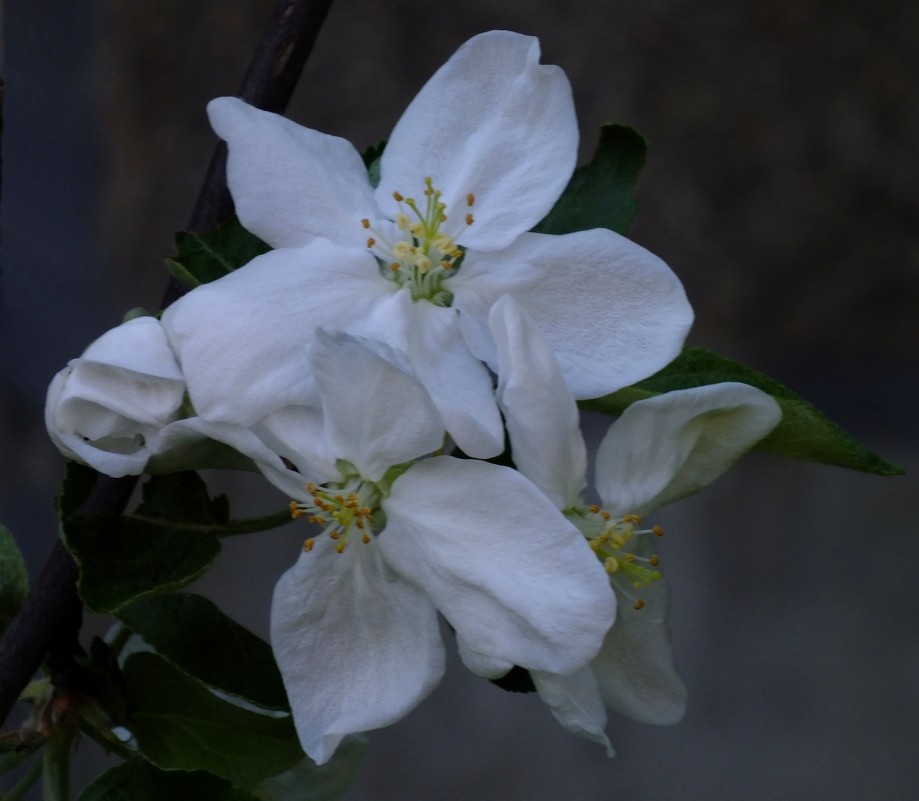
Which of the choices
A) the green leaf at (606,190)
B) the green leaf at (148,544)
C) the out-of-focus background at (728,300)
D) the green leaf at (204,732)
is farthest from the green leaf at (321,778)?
the out-of-focus background at (728,300)

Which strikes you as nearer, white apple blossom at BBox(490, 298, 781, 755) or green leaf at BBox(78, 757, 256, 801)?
white apple blossom at BBox(490, 298, 781, 755)

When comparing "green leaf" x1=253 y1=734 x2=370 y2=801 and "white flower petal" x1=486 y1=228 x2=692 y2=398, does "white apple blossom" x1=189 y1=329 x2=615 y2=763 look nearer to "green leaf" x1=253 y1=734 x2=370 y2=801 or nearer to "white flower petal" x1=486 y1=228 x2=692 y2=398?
"white flower petal" x1=486 y1=228 x2=692 y2=398

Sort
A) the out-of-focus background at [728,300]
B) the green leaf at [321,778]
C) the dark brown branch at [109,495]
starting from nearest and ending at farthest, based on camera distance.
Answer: the dark brown branch at [109,495] < the green leaf at [321,778] < the out-of-focus background at [728,300]

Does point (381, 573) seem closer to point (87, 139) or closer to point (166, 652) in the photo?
point (166, 652)

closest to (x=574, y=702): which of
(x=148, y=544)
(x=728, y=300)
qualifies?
(x=148, y=544)

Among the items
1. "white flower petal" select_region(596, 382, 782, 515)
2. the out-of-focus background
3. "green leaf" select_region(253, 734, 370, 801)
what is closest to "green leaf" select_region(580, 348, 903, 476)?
"white flower petal" select_region(596, 382, 782, 515)

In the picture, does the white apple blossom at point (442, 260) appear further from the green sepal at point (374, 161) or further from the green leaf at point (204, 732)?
the green leaf at point (204, 732)
